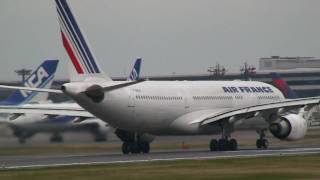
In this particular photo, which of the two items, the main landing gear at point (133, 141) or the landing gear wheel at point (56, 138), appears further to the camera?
the main landing gear at point (133, 141)

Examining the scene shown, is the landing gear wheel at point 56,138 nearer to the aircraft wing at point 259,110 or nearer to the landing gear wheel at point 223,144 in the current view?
the aircraft wing at point 259,110

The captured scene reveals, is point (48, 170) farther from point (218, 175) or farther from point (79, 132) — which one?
point (79, 132)

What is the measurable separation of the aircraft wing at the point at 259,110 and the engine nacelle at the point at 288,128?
723 millimetres

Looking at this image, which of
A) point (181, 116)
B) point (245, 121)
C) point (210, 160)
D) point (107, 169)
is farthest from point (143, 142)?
point (107, 169)

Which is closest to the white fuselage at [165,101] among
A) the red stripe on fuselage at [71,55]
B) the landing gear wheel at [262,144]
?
the red stripe on fuselage at [71,55]

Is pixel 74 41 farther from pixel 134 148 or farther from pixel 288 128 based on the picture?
pixel 288 128

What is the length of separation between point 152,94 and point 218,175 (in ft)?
63.1

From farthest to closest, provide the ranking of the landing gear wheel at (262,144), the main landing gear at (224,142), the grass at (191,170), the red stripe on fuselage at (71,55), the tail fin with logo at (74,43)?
the landing gear wheel at (262,144)
the main landing gear at (224,142)
the tail fin with logo at (74,43)
the red stripe on fuselage at (71,55)
the grass at (191,170)

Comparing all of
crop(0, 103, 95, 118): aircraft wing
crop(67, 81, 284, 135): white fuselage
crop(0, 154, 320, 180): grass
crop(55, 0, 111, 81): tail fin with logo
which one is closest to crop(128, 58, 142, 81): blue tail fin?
crop(67, 81, 284, 135): white fuselage

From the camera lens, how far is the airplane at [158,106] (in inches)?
1956

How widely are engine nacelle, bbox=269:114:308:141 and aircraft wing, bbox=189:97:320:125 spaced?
72 cm

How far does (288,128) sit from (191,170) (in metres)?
18.6

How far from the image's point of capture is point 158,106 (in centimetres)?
5369

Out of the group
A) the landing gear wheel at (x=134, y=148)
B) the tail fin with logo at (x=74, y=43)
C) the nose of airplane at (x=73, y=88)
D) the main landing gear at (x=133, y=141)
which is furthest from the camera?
the main landing gear at (x=133, y=141)
